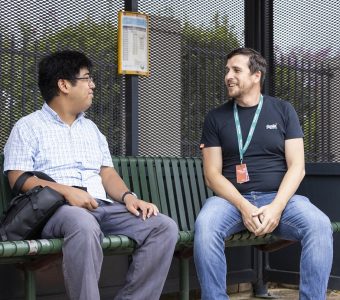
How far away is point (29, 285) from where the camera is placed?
4039 mm

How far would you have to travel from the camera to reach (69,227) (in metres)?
3.78

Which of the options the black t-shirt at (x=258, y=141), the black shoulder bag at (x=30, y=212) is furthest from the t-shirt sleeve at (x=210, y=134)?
the black shoulder bag at (x=30, y=212)

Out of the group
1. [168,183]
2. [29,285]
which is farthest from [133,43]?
[29,285]

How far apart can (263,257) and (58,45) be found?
2.24 m

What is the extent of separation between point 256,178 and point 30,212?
1419mm

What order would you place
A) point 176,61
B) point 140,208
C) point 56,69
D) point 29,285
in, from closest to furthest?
1. point 29,285
2. point 140,208
3. point 56,69
4. point 176,61

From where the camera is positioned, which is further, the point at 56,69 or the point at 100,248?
the point at 56,69

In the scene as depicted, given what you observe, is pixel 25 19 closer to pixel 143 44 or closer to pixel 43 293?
pixel 143 44

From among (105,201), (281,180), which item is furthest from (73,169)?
(281,180)

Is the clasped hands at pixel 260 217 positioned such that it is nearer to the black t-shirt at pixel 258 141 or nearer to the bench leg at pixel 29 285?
the black t-shirt at pixel 258 141

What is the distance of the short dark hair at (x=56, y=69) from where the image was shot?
4391 mm

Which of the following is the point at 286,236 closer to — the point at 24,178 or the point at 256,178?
the point at 256,178

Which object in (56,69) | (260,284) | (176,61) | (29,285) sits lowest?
(260,284)

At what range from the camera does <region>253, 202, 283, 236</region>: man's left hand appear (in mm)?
4398
